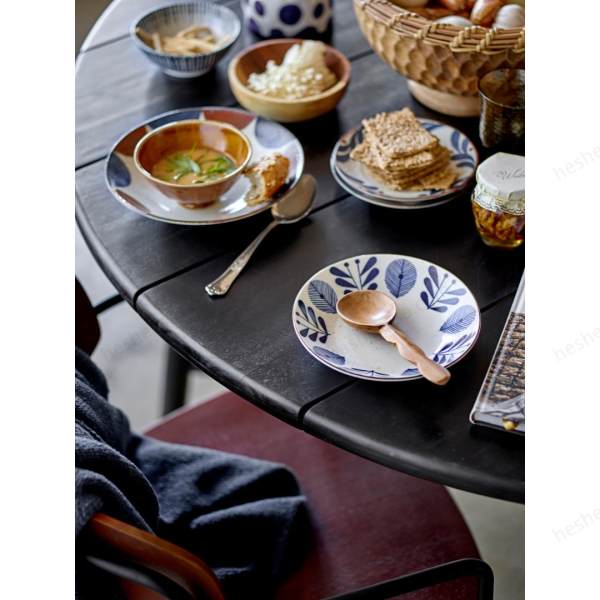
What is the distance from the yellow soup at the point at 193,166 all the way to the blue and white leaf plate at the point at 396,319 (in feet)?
0.72

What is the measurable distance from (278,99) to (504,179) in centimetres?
36

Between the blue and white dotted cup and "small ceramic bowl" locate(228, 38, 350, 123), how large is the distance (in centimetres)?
6

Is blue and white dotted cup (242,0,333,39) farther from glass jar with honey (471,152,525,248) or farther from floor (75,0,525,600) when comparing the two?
floor (75,0,525,600)

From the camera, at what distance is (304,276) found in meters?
0.93

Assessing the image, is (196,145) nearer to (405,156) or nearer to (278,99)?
(278,99)

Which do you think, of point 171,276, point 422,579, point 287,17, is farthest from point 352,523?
point 287,17

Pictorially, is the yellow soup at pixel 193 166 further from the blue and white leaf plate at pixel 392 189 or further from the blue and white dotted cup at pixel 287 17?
the blue and white dotted cup at pixel 287 17

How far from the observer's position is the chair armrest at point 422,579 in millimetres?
768

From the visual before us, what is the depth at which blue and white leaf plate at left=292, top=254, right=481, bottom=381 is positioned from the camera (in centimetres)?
80

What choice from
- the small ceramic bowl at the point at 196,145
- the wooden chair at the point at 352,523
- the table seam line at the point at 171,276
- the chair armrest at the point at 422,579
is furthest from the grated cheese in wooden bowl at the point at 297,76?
the chair armrest at the point at 422,579
